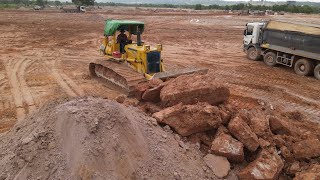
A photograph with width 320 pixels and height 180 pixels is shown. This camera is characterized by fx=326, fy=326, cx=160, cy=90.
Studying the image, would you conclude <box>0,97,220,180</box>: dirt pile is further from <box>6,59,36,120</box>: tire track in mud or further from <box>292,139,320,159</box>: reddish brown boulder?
<box>6,59,36,120</box>: tire track in mud

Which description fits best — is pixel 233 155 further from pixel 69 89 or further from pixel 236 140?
→ pixel 69 89

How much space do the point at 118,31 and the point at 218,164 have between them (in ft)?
23.7

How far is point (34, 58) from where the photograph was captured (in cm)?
1658

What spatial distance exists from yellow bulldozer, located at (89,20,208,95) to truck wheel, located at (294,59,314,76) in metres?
5.93

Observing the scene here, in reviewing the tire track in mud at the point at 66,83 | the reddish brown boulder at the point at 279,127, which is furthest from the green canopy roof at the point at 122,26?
the reddish brown boulder at the point at 279,127

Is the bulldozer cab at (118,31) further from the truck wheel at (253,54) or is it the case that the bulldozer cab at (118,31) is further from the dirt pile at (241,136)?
the truck wheel at (253,54)

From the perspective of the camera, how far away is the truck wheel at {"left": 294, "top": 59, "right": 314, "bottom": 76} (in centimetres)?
1462

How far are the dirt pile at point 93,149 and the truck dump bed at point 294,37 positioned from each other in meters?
10.5

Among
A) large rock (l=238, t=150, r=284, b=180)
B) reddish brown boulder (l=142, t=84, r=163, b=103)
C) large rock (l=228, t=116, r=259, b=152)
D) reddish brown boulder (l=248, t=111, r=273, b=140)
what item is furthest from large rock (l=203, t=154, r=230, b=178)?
reddish brown boulder (l=142, t=84, r=163, b=103)

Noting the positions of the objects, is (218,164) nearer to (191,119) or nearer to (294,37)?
(191,119)

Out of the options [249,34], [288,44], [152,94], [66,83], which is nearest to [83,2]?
[249,34]

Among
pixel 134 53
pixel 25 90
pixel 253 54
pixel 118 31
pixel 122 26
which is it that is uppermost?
pixel 122 26

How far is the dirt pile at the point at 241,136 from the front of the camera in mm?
5918

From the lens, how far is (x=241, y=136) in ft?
20.2
